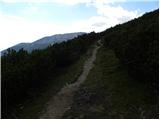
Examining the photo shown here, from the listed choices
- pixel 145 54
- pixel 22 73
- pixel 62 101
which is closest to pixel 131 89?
pixel 145 54

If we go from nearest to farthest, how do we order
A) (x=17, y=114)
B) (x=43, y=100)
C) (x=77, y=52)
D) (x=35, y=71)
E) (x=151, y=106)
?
(x=151, y=106) < (x=17, y=114) < (x=43, y=100) < (x=35, y=71) < (x=77, y=52)

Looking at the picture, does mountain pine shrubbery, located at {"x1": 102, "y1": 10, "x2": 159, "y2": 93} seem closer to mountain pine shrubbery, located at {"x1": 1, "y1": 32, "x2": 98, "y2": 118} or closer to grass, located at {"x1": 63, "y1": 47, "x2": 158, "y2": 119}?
grass, located at {"x1": 63, "y1": 47, "x2": 158, "y2": 119}

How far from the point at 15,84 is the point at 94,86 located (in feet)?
18.1

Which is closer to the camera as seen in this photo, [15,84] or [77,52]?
[15,84]

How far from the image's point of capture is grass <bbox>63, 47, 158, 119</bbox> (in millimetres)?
18109

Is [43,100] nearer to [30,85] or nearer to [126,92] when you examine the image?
[30,85]

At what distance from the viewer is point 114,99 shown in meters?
20.2

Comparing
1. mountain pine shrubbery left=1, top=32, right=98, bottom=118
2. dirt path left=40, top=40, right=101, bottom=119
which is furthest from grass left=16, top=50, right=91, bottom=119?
mountain pine shrubbery left=1, top=32, right=98, bottom=118

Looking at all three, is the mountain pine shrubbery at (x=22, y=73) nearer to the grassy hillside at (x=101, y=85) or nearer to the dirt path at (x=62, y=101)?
the grassy hillside at (x=101, y=85)

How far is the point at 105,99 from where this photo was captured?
2042 centimetres

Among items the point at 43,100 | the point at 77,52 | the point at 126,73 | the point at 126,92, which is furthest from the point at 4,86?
the point at 77,52

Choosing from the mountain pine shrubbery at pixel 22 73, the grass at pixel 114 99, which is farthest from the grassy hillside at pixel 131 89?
the mountain pine shrubbery at pixel 22 73

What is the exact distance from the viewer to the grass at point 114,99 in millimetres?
18109

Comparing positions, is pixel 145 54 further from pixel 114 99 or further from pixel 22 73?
pixel 22 73
